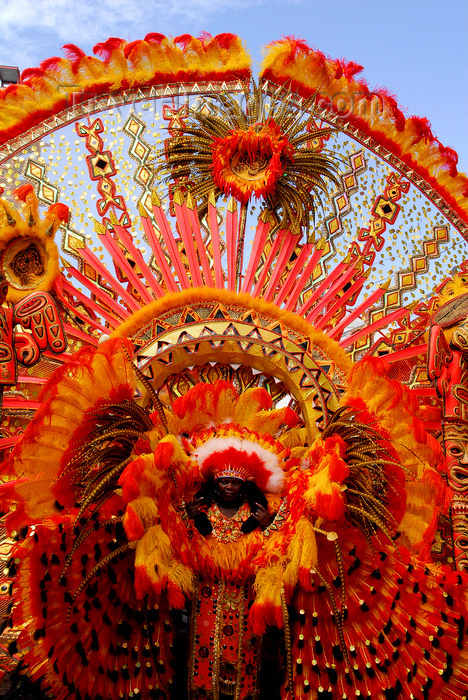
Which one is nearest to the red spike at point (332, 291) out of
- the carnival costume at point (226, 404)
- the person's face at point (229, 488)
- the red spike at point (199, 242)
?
the carnival costume at point (226, 404)

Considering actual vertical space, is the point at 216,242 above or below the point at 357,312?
above

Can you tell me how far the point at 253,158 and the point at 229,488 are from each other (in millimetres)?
2435

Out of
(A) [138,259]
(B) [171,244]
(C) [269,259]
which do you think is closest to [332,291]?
(C) [269,259]

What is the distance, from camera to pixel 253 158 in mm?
5371

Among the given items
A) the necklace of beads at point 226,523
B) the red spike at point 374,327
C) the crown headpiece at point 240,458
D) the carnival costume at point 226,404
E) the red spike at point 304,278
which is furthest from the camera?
the red spike at point 374,327

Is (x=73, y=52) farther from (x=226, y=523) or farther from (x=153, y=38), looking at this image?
(x=226, y=523)

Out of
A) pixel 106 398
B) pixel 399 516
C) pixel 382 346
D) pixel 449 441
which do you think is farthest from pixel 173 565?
pixel 382 346

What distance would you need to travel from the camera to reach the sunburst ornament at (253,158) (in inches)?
211

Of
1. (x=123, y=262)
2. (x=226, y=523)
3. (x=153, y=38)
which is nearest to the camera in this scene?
(x=226, y=523)

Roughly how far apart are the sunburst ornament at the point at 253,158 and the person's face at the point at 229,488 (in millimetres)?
2075

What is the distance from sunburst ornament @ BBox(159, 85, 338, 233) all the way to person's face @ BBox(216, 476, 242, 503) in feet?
6.81

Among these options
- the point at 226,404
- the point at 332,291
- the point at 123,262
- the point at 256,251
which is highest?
the point at 256,251

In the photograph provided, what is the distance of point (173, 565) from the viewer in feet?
A: 12.3

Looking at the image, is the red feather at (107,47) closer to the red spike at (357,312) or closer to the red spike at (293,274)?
the red spike at (293,274)
